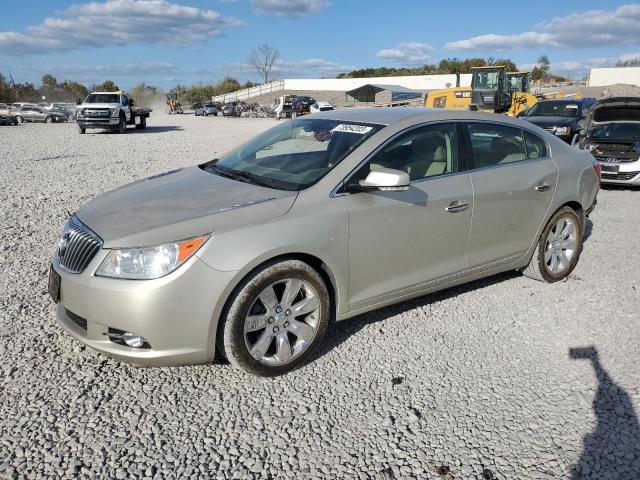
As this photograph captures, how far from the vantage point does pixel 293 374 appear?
11.0 feet

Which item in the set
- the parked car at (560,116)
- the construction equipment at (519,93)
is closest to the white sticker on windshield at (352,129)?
the parked car at (560,116)

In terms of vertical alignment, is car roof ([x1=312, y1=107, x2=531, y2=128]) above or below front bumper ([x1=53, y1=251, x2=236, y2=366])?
above

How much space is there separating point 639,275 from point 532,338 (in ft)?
7.00

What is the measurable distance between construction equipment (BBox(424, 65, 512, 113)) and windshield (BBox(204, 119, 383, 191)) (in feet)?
56.2

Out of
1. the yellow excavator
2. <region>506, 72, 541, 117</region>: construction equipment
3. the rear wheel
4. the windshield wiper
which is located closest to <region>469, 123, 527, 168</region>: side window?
the windshield wiper

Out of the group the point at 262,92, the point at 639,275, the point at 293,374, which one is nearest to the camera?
Result: the point at 293,374

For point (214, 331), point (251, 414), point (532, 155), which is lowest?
point (251, 414)

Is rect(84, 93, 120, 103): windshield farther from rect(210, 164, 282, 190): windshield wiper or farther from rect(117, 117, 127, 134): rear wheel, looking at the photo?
rect(210, 164, 282, 190): windshield wiper

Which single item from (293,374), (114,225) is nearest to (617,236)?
(293,374)

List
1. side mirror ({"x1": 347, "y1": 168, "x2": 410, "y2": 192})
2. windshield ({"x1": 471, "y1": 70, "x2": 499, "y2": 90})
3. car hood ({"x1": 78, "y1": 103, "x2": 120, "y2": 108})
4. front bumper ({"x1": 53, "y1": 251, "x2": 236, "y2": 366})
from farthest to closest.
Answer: car hood ({"x1": 78, "y1": 103, "x2": 120, "y2": 108})
windshield ({"x1": 471, "y1": 70, "x2": 499, "y2": 90})
side mirror ({"x1": 347, "y1": 168, "x2": 410, "y2": 192})
front bumper ({"x1": 53, "y1": 251, "x2": 236, "y2": 366})

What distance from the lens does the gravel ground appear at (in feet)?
8.38

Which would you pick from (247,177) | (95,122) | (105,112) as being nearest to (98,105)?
(105,112)

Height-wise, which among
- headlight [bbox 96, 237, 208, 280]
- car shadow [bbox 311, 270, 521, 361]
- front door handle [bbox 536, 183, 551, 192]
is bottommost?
car shadow [bbox 311, 270, 521, 361]

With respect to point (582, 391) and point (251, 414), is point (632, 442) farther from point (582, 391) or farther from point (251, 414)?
point (251, 414)
